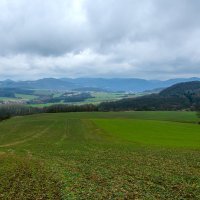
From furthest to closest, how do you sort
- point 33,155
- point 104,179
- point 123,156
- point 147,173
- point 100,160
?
point 33,155, point 123,156, point 100,160, point 147,173, point 104,179

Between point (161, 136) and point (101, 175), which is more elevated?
point (101, 175)

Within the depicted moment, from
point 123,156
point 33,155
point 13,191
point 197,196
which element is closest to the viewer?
point 197,196

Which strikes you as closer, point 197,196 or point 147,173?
point 197,196

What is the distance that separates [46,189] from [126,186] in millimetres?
6449

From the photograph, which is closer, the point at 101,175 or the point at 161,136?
the point at 101,175

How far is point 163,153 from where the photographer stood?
41.3 metres

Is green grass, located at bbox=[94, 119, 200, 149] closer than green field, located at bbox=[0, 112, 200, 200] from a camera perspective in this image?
No

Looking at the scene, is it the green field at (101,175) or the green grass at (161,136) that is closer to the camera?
the green field at (101,175)

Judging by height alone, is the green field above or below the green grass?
above

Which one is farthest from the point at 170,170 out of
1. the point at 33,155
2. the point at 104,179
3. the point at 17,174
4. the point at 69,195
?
the point at 33,155

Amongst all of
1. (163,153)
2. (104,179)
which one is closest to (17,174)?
(104,179)

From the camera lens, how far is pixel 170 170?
2981 centimetres

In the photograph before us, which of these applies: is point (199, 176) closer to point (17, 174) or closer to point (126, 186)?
point (126, 186)

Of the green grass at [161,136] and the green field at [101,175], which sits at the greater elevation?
the green field at [101,175]
